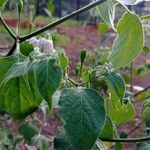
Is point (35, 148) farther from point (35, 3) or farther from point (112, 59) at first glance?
point (112, 59)

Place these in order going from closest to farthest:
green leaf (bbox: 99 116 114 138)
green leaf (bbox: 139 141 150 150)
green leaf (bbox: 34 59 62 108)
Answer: green leaf (bbox: 34 59 62 108)
green leaf (bbox: 99 116 114 138)
green leaf (bbox: 139 141 150 150)

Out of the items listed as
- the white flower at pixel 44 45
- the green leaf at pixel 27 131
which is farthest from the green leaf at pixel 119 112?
the green leaf at pixel 27 131

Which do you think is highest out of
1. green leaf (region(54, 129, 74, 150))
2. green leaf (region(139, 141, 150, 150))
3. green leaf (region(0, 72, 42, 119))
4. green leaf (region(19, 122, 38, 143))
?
green leaf (region(0, 72, 42, 119))

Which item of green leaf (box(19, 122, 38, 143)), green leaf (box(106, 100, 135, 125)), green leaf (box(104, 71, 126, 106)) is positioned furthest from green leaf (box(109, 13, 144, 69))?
green leaf (box(19, 122, 38, 143))

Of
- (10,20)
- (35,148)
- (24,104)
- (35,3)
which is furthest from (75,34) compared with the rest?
(24,104)

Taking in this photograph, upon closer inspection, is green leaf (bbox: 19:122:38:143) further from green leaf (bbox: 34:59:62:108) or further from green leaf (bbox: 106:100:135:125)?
green leaf (bbox: 34:59:62:108)

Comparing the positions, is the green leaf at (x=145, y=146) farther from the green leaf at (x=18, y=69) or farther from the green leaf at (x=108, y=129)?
the green leaf at (x=18, y=69)
